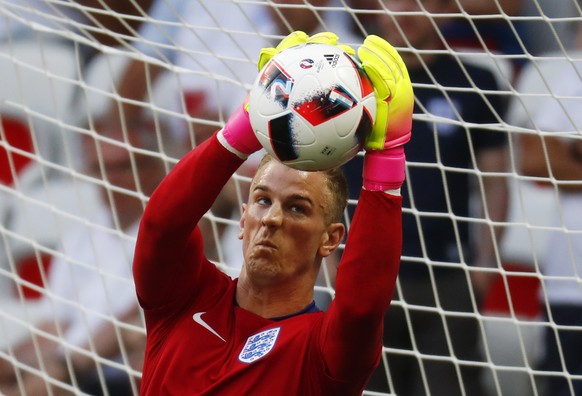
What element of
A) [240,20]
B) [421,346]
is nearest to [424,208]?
[421,346]

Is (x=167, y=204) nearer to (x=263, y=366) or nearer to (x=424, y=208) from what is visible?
(x=263, y=366)

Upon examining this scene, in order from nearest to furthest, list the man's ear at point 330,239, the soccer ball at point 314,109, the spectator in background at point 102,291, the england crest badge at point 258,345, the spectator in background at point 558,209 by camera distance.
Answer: the soccer ball at point 314,109 < the england crest badge at point 258,345 < the man's ear at point 330,239 < the spectator in background at point 558,209 < the spectator in background at point 102,291

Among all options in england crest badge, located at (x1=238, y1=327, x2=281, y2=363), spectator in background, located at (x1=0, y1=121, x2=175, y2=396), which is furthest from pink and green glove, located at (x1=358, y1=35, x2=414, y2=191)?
spectator in background, located at (x1=0, y1=121, x2=175, y2=396)

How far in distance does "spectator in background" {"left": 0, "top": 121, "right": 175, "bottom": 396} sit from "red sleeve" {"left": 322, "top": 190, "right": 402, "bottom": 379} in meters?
1.51

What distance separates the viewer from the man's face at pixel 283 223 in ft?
6.75

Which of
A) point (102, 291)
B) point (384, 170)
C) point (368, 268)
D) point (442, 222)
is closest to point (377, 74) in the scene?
point (384, 170)

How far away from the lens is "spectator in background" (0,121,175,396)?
3.30m

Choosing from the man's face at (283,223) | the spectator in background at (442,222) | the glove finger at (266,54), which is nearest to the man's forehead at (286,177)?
the man's face at (283,223)

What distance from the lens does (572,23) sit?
3160 mm

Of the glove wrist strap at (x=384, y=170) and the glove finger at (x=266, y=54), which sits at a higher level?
the glove finger at (x=266, y=54)

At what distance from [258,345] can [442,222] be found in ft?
4.00

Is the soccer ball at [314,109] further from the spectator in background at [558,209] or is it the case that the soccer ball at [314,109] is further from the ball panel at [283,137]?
the spectator in background at [558,209]

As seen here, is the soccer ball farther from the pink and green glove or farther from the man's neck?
the man's neck

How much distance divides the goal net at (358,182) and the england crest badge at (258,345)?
0.91 m
